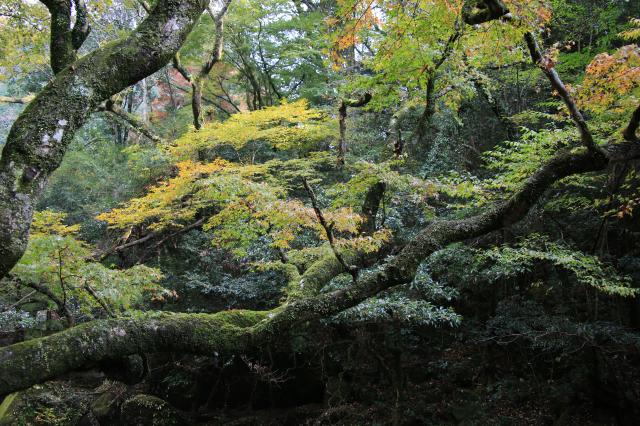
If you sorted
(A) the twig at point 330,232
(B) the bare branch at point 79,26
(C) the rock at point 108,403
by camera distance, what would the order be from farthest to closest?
(C) the rock at point 108,403 < (A) the twig at point 330,232 < (B) the bare branch at point 79,26

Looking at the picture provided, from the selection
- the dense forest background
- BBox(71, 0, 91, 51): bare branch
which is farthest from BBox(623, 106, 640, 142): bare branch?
BBox(71, 0, 91, 51): bare branch

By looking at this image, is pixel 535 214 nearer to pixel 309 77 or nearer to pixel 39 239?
→ pixel 39 239

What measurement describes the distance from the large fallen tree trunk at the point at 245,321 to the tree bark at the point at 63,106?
179cm

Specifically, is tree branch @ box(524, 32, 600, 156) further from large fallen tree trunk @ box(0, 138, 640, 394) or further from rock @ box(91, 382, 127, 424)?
rock @ box(91, 382, 127, 424)

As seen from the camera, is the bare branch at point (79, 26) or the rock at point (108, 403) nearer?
the bare branch at point (79, 26)

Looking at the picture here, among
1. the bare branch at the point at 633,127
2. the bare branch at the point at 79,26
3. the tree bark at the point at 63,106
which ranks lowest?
the bare branch at the point at 633,127

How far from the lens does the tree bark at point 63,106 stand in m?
1.78

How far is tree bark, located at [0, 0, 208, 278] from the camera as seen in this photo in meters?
1.78

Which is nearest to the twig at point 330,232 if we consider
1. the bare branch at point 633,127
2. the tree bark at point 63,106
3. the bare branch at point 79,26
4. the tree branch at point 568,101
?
the tree bark at point 63,106

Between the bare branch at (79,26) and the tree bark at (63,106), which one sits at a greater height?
the bare branch at (79,26)

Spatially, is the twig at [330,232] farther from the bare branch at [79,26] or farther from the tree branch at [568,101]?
the tree branch at [568,101]

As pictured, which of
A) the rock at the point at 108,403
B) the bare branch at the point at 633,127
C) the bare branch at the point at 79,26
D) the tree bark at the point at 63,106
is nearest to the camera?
the tree bark at the point at 63,106

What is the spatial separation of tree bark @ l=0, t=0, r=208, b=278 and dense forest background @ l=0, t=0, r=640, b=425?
0.02 metres

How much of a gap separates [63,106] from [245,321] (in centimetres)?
288
